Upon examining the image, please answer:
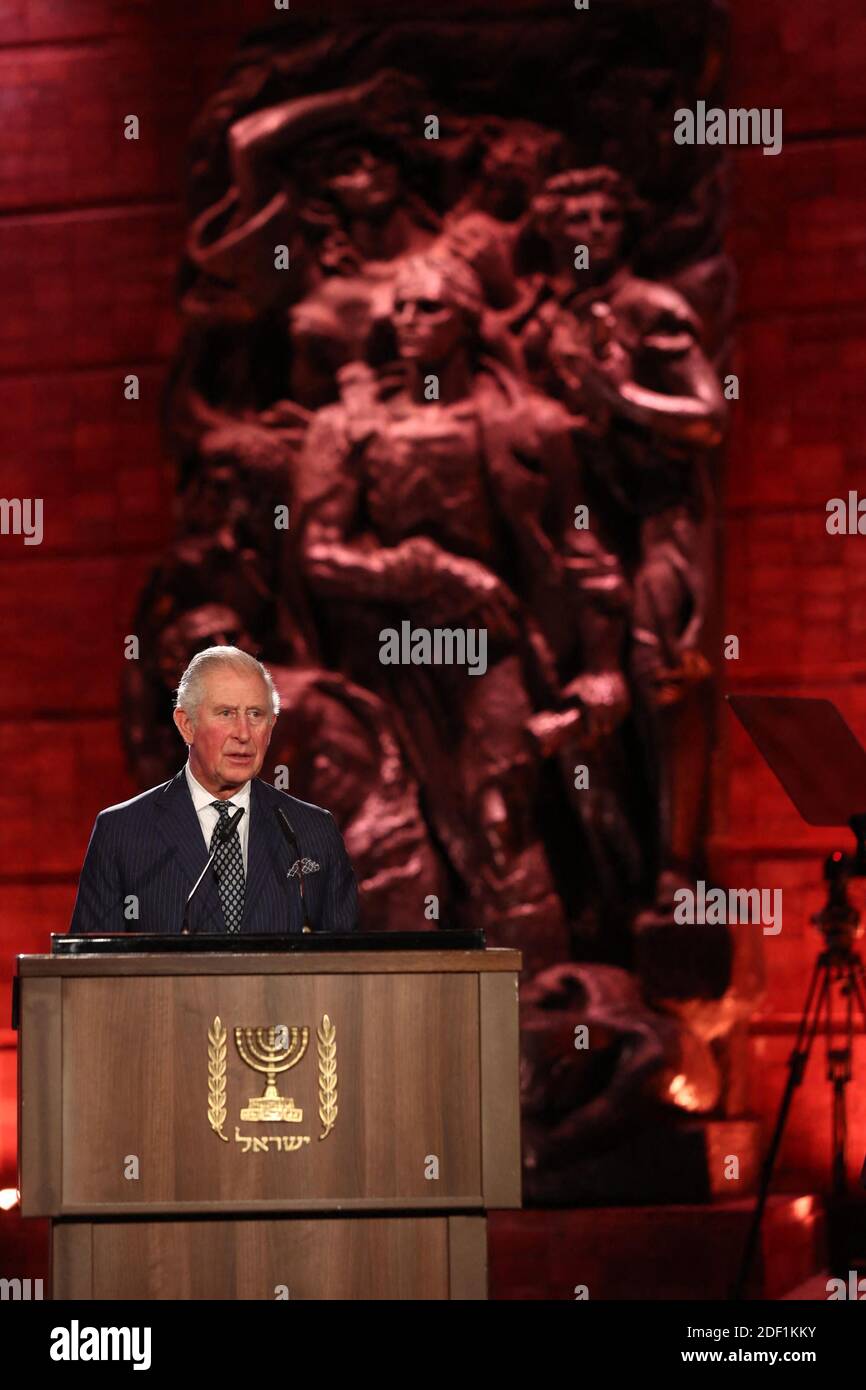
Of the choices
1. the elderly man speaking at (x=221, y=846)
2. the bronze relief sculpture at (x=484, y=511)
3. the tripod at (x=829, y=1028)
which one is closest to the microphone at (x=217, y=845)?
the elderly man speaking at (x=221, y=846)

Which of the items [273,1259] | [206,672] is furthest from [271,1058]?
[206,672]

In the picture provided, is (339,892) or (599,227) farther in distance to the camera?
(599,227)

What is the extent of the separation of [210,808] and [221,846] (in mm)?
134

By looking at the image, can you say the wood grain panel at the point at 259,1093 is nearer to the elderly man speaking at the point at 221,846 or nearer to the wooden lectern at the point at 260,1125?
the wooden lectern at the point at 260,1125

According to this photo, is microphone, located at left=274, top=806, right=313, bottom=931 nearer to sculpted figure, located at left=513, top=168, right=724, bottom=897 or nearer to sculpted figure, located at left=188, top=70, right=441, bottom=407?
sculpted figure, located at left=513, top=168, right=724, bottom=897

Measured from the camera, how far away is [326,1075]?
2.31 meters

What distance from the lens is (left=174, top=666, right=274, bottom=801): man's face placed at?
9.40ft

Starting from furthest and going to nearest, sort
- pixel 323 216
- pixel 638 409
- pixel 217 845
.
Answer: pixel 323 216, pixel 638 409, pixel 217 845

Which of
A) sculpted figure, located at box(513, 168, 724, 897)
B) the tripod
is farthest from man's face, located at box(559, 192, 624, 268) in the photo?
the tripod

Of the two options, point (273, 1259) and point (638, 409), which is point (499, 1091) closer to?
point (273, 1259)

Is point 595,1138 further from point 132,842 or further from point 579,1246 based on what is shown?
point 132,842

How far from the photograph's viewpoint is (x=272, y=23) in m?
6.18
